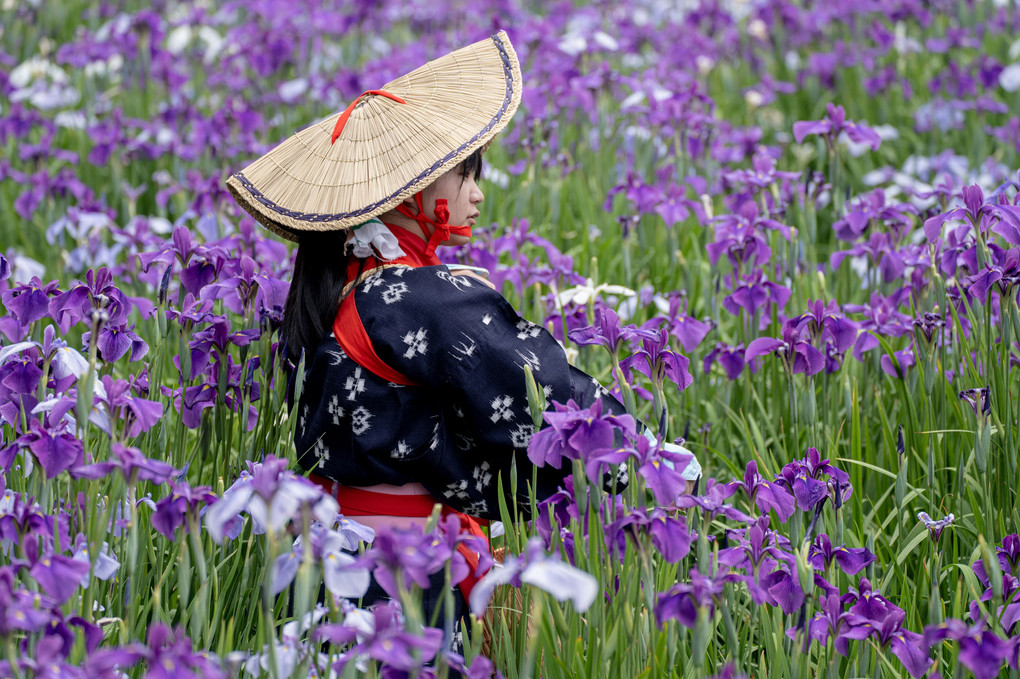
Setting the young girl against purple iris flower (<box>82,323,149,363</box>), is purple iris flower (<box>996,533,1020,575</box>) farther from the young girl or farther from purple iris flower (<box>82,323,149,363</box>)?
purple iris flower (<box>82,323,149,363</box>)

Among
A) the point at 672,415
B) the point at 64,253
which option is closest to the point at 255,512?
the point at 672,415

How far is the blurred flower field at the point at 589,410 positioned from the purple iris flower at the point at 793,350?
10 millimetres

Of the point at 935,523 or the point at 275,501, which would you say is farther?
→ the point at 935,523

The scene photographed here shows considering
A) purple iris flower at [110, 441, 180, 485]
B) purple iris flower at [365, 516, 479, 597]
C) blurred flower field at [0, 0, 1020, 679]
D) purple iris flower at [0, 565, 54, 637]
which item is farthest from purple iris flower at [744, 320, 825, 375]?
purple iris flower at [0, 565, 54, 637]

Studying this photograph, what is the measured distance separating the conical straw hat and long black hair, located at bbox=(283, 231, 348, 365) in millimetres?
64

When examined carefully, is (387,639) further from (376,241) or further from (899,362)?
(899,362)

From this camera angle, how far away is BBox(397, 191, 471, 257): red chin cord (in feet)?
7.79

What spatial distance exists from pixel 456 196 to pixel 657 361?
2.02 feet

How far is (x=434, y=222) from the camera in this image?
7.89 feet

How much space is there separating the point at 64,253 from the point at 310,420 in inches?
79.3

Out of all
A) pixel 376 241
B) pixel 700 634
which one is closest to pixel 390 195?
pixel 376 241

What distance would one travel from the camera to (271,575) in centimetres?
148

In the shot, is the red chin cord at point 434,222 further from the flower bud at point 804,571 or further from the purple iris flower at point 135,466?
the flower bud at point 804,571

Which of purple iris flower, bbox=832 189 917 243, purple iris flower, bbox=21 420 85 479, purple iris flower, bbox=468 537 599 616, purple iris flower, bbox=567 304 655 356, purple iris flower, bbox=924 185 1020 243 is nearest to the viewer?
purple iris flower, bbox=468 537 599 616
